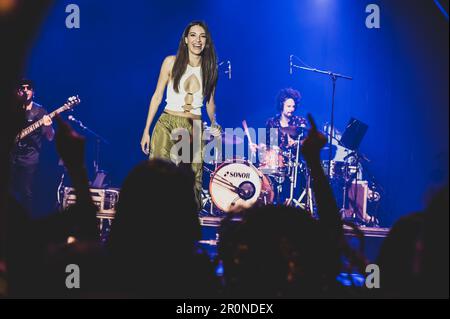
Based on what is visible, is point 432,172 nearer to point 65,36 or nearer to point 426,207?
point 65,36

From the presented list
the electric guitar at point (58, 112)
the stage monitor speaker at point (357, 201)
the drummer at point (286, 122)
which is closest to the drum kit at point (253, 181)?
the drummer at point (286, 122)

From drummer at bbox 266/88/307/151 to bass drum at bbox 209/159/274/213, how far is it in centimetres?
53

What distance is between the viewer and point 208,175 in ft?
24.0

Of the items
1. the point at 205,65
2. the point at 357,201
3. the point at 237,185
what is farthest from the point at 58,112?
the point at 357,201

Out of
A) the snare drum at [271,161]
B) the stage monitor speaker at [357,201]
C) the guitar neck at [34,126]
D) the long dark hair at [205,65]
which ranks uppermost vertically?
the long dark hair at [205,65]

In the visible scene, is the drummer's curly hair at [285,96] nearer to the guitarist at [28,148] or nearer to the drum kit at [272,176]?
the drum kit at [272,176]

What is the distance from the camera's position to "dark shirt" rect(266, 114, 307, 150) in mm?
7516

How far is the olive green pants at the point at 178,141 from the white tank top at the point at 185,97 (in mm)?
121

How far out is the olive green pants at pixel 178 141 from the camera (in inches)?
266

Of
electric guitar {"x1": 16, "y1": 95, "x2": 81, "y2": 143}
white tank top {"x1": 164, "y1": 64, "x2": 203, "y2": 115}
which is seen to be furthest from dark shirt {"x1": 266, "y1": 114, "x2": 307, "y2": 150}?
electric guitar {"x1": 16, "y1": 95, "x2": 81, "y2": 143}

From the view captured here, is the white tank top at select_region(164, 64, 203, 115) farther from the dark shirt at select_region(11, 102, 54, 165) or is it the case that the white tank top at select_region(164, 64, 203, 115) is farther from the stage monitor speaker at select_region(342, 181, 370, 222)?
the stage monitor speaker at select_region(342, 181, 370, 222)

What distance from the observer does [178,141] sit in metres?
6.79
